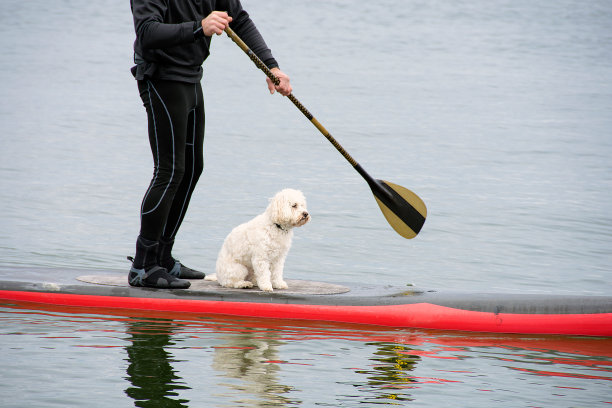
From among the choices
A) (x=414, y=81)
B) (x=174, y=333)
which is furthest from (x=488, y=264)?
(x=414, y=81)

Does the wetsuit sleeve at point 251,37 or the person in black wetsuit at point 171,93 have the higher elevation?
the wetsuit sleeve at point 251,37

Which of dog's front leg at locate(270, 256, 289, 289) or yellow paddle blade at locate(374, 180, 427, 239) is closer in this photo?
dog's front leg at locate(270, 256, 289, 289)

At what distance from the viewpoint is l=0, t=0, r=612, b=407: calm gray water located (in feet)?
17.2

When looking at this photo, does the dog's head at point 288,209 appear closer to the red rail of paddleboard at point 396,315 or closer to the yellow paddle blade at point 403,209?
the red rail of paddleboard at point 396,315

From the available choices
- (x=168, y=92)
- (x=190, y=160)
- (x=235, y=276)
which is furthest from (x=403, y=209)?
(x=168, y=92)

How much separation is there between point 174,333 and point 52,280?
3.57ft

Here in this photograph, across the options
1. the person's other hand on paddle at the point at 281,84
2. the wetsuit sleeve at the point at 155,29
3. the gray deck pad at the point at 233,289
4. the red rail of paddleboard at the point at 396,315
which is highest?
the wetsuit sleeve at the point at 155,29

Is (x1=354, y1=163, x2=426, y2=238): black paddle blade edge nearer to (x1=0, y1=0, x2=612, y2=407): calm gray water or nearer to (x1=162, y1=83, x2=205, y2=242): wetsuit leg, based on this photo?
(x1=0, y1=0, x2=612, y2=407): calm gray water

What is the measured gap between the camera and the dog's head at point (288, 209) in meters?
5.75

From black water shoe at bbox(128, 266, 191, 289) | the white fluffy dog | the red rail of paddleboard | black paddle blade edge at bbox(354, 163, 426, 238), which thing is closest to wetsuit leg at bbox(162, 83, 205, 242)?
black water shoe at bbox(128, 266, 191, 289)

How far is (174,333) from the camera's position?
5742mm

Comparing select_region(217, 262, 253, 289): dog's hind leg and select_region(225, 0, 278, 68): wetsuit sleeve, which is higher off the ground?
select_region(225, 0, 278, 68): wetsuit sleeve

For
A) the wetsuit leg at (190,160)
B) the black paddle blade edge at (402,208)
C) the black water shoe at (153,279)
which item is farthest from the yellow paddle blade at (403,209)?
the black water shoe at (153,279)

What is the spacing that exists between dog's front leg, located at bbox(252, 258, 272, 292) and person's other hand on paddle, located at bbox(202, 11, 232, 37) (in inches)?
59.9
